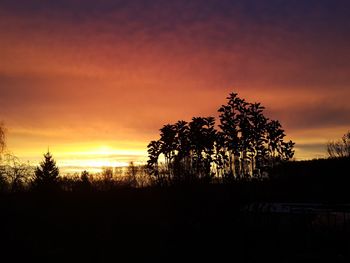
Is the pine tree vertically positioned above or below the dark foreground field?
above

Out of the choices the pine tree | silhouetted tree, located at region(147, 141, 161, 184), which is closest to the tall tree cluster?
silhouetted tree, located at region(147, 141, 161, 184)

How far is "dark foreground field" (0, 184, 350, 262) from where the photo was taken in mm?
7262

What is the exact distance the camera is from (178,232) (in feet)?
26.3

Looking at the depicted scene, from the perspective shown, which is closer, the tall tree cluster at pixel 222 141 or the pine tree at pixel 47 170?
the tall tree cluster at pixel 222 141

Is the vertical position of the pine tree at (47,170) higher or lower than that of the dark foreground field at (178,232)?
higher

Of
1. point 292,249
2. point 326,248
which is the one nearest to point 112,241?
point 292,249

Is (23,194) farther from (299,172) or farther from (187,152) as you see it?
(299,172)

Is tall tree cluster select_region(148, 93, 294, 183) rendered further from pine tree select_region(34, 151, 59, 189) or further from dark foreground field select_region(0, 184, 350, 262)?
pine tree select_region(34, 151, 59, 189)

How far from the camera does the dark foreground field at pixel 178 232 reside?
7262mm

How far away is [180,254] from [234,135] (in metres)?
9.28

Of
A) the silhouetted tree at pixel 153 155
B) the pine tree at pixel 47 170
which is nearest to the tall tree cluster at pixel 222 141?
the silhouetted tree at pixel 153 155

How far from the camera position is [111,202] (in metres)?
12.2

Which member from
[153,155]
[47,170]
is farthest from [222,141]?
[47,170]

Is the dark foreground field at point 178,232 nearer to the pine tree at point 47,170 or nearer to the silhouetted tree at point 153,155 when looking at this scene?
the silhouetted tree at point 153,155
